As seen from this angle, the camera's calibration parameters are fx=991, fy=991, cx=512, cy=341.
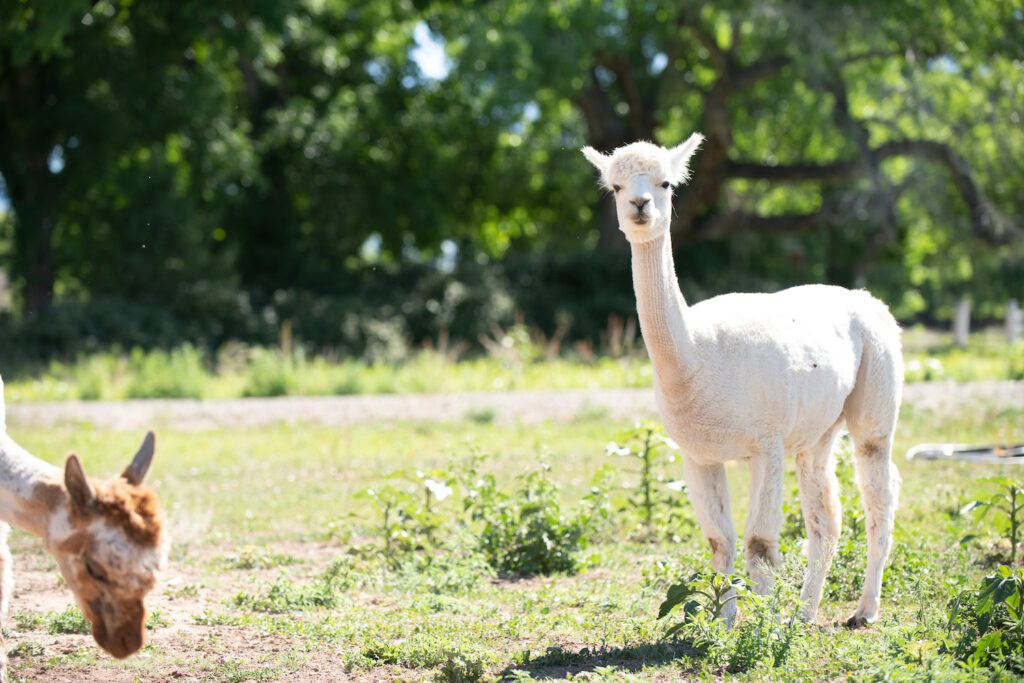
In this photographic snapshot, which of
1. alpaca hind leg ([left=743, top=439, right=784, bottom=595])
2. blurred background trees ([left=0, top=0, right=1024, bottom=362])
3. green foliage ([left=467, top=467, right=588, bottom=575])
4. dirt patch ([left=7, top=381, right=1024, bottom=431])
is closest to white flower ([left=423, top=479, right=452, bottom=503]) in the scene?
green foliage ([left=467, top=467, right=588, bottom=575])

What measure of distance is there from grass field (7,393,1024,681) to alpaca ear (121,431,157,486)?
4.71ft

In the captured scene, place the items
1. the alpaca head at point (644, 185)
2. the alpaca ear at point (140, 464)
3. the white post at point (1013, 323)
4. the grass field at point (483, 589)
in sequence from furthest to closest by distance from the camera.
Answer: the white post at point (1013, 323) < the alpaca head at point (644, 185) < the grass field at point (483, 589) < the alpaca ear at point (140, 464)

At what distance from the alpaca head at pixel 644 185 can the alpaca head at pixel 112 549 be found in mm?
2545

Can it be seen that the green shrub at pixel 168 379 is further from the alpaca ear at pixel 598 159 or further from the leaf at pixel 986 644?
the leaf at pixel 986 644

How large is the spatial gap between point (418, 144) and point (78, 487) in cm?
2412

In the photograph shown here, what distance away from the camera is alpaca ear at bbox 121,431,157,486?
381 centimetres

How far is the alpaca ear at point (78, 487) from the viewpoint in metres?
3.59

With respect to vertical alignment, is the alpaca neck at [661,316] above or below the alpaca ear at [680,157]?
below

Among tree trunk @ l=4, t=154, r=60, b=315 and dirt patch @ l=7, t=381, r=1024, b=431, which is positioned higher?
tree trunk @ l=4, t=154, r=60, b=315

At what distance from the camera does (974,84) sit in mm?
21281

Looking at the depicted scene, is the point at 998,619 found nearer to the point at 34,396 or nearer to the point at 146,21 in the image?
the point at 34,396

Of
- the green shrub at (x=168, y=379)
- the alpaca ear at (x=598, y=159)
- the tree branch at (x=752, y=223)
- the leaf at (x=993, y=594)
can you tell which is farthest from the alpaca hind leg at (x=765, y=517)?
the tree branch at (x=752, y=223)

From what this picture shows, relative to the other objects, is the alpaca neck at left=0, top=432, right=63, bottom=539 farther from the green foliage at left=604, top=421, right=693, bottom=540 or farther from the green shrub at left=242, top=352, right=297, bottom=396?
the green shrub at left=242, top=352, right=297, bottom=396

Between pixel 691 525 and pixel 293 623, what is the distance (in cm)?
328
